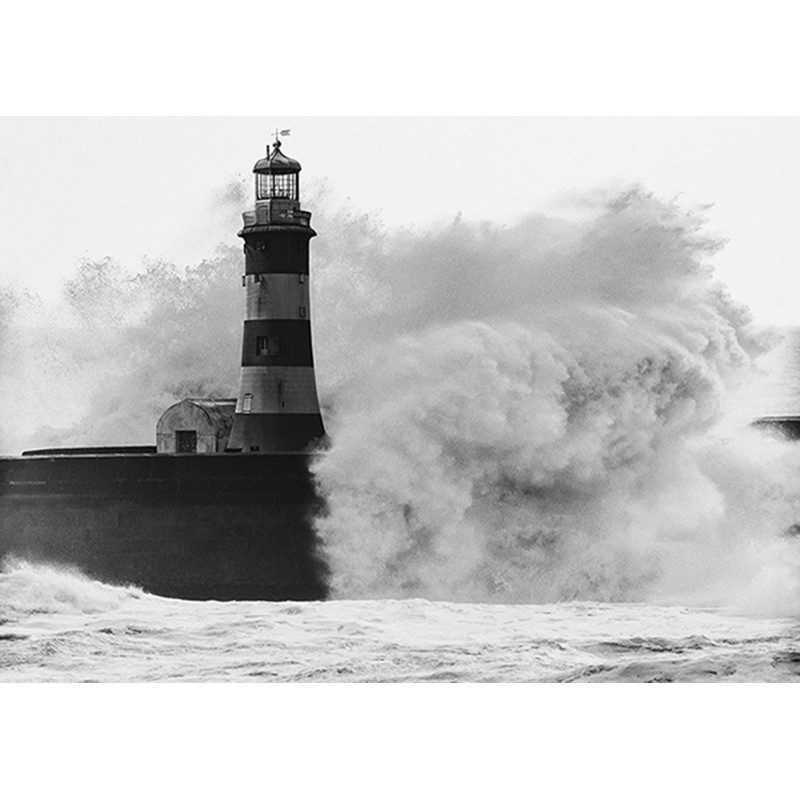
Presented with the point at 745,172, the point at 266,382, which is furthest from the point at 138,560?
the point at 745,172

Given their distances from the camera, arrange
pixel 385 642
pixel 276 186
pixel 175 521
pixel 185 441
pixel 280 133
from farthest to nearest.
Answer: pixel 185 441
pixel 175 521
pixel 276 186
pixel 280 133
pixel 385 642

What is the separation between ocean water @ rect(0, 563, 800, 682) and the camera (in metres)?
10.6

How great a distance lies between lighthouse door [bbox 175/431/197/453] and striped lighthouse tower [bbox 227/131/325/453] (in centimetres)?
27

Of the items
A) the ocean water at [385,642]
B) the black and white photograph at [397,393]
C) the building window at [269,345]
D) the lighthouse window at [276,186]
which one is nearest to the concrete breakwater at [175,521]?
the black and white photograph at [397,393]

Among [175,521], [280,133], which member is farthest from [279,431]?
[280,133]

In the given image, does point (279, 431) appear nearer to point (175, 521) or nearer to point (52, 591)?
point (175, 521)

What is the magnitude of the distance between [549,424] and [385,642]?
1.55 m

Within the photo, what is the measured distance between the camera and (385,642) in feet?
34.8

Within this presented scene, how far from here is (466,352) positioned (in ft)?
36.1

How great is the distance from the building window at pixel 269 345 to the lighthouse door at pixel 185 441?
62cm

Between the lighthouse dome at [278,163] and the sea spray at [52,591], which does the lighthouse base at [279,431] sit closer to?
the sea spray at [52,591]

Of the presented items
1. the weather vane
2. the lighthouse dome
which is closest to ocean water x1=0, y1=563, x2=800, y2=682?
the lighthouse dome

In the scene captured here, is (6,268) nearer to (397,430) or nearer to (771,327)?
(397,430)

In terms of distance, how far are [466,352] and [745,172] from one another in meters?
1.82
